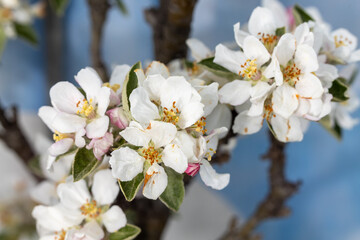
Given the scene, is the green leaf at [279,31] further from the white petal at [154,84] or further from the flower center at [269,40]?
the white petal at [154,84]

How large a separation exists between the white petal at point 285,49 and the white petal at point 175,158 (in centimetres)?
12

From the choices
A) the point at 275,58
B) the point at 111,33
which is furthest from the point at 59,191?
the point at 111,33

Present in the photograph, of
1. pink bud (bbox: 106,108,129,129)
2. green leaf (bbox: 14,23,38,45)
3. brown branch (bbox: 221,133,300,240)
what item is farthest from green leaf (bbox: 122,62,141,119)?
green leaf (bbox: 14,23,38,45)

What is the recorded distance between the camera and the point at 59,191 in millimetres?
448

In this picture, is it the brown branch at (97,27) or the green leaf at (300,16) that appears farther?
the brown branch at (97,27)

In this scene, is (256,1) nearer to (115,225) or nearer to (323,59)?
(323,59)

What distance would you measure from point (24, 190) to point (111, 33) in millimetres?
511

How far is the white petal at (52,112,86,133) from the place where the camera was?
1.28 feet

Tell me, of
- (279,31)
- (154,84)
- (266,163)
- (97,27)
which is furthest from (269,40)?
(266,163)

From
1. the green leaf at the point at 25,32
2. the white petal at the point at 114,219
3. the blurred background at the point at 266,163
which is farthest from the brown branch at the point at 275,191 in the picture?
the green leaf at the point at 25,32

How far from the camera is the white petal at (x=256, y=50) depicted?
1.27ft

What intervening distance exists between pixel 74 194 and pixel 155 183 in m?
0.12

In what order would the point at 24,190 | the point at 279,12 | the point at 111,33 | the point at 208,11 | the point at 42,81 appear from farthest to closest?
the point at 42,81
the point at 111,33
the point at 24,190
the point at 208,11
the point at 279,12

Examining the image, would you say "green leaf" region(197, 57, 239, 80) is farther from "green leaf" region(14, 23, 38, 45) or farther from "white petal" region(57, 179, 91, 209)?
"green leaf" region(14, 23, 38, 45)
